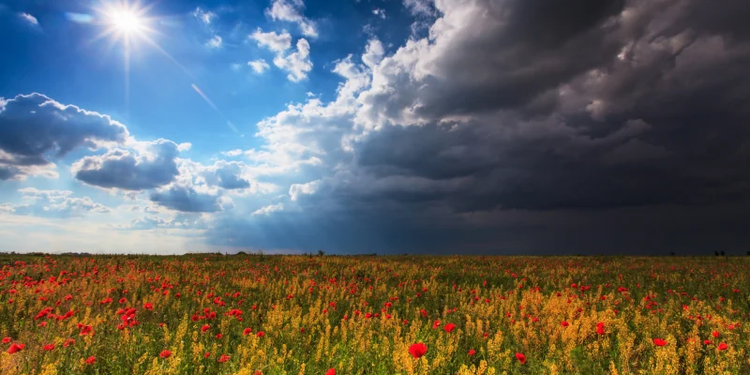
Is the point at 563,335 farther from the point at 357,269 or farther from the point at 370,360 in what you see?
the point at 357,269

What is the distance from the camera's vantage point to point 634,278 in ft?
48.9

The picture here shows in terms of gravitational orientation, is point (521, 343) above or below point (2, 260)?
below

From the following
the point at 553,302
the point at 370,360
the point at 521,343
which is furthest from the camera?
the point at 553,302

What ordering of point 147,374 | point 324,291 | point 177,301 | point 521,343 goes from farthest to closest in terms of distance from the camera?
1. point 324,291
2. point 177,301
3. point 521,343
4. point 147,374

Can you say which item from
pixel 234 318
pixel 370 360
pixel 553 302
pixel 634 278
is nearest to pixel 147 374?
pixel 370 360

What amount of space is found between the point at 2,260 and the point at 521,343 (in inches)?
924

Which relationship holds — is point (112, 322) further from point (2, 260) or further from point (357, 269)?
point (2, 260)

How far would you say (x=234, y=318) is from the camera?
7.54m

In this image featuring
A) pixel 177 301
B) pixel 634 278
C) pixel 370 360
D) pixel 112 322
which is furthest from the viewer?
pixel 634 278

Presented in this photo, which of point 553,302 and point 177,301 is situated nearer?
point 553,302

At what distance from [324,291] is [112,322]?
5.19 meters

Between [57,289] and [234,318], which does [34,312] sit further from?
[234,318]

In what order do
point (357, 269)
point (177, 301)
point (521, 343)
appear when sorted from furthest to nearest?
point (357, 269) → point (177, 301) → point (521, 343)

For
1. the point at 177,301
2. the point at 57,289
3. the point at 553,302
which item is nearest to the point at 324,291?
the point at 177,301
